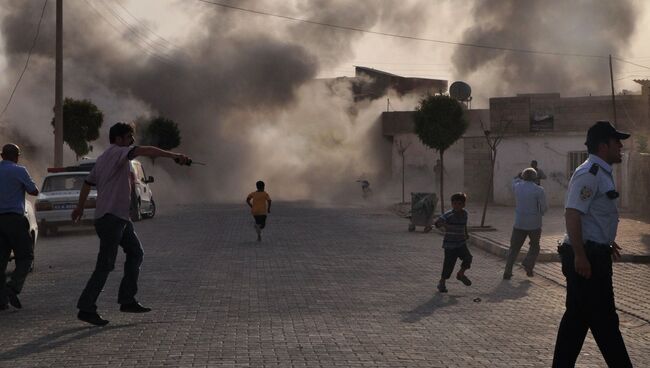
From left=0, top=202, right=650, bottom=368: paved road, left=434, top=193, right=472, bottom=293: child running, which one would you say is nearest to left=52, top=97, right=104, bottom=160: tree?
left=0, top=202, right=650, bottom=368: paved road

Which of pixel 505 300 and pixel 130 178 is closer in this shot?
pixel 130 178

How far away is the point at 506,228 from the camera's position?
22.6 meters

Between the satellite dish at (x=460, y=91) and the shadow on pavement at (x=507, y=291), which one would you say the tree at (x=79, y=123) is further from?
the shadow on pavement at (x=507, y=291)

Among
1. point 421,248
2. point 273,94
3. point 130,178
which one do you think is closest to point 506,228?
point 421,248

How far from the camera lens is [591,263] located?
5633mm

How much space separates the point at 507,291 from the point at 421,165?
45.7 metres

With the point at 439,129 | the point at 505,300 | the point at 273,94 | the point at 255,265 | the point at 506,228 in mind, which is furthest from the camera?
the point at 273,94

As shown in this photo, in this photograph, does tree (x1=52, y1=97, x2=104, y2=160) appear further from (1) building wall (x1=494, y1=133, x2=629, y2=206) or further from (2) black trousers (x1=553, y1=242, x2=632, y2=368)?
(2) black trousers (x1=553, y1=242, x2=632, y2=368)

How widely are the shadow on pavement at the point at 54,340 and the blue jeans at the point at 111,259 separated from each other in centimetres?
20

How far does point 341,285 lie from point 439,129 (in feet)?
71.3

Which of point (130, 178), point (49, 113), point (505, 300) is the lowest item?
point (505, 300)

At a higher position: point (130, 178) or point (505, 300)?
point (130, 178)

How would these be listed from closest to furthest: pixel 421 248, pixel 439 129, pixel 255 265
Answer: pixel 255 265
pixel 421 248
pixel 439 129

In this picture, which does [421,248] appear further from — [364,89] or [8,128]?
[364,89]
